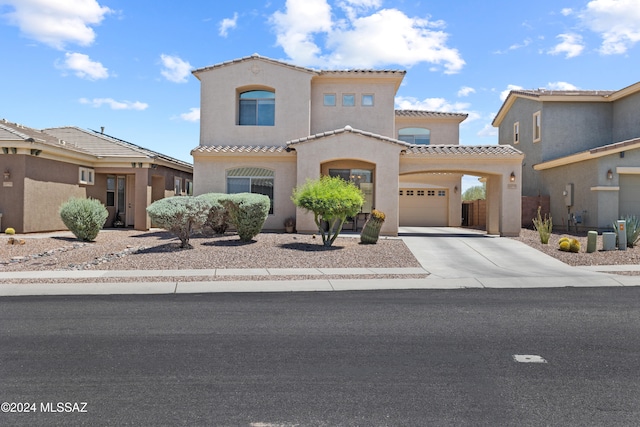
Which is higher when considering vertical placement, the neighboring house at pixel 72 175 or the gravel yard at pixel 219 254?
the neighboring house at pixel 72 175

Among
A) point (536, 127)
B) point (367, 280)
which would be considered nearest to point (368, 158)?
point (367, 280)

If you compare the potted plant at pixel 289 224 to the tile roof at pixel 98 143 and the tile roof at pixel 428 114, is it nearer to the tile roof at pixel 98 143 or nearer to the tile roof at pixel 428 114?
the tile roof at pixel 98 143

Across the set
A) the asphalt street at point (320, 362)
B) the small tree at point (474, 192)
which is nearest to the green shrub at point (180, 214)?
the asphalt street at point (320, 362)

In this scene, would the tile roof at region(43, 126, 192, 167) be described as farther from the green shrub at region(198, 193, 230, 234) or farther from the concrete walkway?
the concrete walkway

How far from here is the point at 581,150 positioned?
25.0 meters

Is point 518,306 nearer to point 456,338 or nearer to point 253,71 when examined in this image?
point 456,338

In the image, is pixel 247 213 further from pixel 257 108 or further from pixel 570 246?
pixel 570 246

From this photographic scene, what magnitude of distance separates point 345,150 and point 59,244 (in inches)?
434

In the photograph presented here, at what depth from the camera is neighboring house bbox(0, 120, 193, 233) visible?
18250mm

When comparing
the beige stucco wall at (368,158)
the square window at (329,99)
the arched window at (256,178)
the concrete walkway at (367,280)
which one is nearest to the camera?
the concrete walkway at (367,280)

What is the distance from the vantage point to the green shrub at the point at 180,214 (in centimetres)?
1420

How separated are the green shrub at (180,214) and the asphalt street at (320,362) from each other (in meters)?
5.75

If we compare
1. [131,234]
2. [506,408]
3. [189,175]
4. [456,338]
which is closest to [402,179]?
[189,175]

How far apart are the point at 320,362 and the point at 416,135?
993 inches
